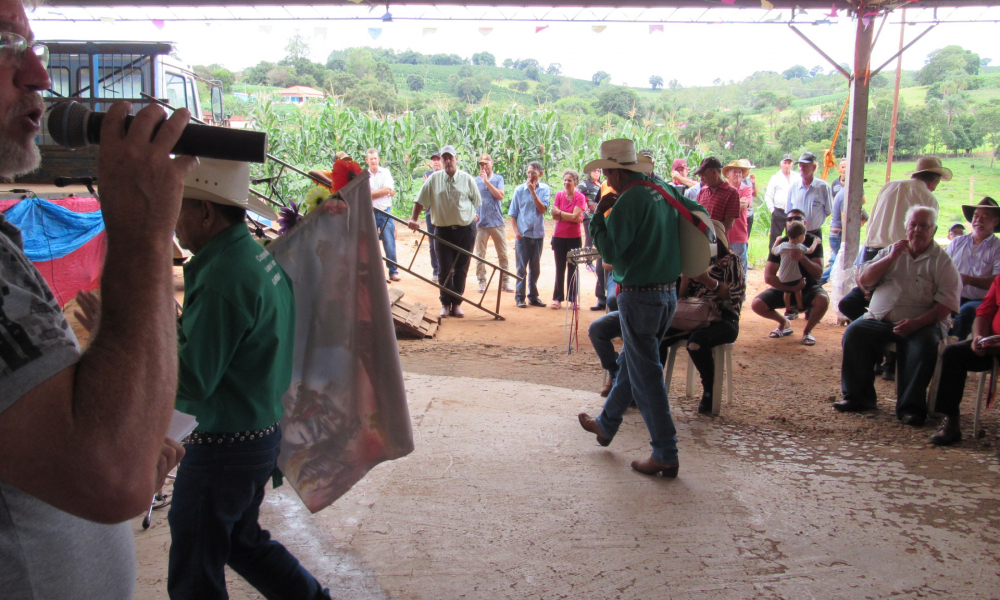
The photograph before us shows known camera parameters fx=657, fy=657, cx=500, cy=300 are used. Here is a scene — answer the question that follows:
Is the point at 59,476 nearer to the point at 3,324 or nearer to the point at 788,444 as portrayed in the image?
the point at 3,324

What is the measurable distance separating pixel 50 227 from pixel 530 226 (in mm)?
5537

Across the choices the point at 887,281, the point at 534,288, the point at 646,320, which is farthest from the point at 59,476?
the point at 534,288

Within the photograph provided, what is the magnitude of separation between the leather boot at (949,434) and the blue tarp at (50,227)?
24.6 ft

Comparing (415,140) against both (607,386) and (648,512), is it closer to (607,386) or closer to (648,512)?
(607,386)

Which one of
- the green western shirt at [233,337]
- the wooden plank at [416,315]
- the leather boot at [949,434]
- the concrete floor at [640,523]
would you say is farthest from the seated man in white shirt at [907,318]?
the green western shirt at [233,337]

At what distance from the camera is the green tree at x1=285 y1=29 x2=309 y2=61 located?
42.6 m

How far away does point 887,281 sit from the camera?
498 cm

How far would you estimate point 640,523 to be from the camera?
3129 millimetres

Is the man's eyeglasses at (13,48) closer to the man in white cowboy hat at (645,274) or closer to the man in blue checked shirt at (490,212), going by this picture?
the man in white cowboy hat at (645,274)

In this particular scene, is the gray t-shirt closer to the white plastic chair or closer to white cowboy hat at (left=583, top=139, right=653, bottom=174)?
white cowboy hat at (left=583, top=139, right=653, bottom=174)

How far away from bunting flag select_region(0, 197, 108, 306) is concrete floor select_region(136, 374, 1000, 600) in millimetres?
4706

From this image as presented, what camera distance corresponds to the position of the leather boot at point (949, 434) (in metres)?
4.25

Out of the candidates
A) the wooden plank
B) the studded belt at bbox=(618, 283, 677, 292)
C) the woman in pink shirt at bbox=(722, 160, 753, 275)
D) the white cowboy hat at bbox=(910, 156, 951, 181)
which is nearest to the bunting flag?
the wooden plank

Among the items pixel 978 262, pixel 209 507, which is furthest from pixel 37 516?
pixel 978 262
